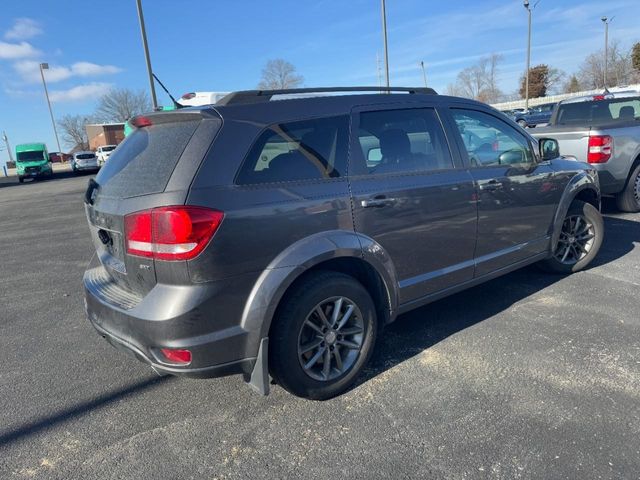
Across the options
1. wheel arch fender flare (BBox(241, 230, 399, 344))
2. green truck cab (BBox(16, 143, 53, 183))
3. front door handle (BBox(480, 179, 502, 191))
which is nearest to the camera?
wheel arch fender flare (BBox(241, 230, 399, 344))

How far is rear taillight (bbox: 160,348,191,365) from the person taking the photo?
2.46 m

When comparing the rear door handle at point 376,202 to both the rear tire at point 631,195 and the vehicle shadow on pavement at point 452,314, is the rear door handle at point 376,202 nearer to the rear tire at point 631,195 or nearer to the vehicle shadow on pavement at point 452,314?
the vehicle shadow on pavement at point 452,314

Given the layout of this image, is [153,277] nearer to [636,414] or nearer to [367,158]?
[367,158]

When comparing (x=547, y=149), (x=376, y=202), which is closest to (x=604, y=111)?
(x=547, y=149)

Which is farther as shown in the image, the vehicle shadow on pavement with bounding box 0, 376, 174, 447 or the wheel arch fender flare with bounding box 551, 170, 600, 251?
the wheel arch fender flare with bounding box 551, 170, 600, 251

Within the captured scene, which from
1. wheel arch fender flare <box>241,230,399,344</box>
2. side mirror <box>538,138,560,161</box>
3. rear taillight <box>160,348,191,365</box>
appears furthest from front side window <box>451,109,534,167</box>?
rear taillight <box>160,348,191,365</box>

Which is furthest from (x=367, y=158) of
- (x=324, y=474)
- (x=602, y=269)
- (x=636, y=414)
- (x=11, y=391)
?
(x=602, y=269)

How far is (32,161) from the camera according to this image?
32875mm

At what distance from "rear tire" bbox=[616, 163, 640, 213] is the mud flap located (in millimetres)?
7052

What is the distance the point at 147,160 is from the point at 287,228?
0.94 meters

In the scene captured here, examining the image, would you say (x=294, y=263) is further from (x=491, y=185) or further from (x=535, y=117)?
(x=535, y=117)

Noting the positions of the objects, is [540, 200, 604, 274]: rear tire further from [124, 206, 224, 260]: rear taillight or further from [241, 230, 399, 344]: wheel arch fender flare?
[124, 206, 224, 260]: rear taillight

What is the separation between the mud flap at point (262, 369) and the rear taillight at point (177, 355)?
38 centimetres

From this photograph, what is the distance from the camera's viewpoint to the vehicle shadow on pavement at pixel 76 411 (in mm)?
2803
